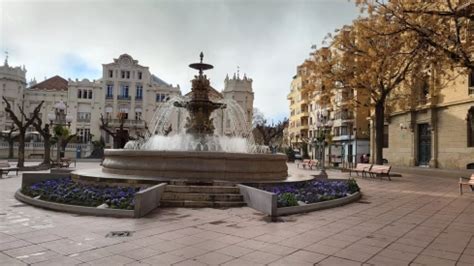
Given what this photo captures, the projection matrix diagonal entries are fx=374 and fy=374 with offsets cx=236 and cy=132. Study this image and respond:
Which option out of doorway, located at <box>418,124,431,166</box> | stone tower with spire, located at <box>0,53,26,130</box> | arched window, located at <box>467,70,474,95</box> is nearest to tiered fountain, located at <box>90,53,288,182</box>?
arched window, located at <box>467,70,474,95</box>

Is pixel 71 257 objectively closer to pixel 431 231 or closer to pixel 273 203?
pixel 273 203

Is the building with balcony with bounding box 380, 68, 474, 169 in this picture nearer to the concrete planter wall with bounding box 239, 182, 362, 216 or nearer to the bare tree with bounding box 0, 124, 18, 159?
the concrete planter wall with bounding box 239, 182, 362, 216

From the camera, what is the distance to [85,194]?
9492mm

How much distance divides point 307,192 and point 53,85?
6658 centimetres

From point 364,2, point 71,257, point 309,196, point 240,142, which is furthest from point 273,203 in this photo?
point 364,2

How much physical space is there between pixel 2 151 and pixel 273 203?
143 feet

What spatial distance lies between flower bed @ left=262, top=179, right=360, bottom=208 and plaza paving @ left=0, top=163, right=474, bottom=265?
24.5 inches

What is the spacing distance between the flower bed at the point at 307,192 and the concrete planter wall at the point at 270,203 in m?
0.19

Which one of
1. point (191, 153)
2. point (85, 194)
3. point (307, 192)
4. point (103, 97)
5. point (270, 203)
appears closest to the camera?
point (270, 203)

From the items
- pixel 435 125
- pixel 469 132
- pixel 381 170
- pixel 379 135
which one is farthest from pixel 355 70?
pixel 469 132

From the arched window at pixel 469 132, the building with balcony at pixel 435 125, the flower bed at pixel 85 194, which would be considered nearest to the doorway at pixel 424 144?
the building with balcony at pixel 435 125

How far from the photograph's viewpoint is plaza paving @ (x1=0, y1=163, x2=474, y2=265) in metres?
5.49

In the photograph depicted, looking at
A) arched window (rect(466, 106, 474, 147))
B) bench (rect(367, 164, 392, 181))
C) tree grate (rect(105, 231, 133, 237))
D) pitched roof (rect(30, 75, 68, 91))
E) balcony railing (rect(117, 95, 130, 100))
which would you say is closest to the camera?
tree grate (rect(105, 231, 133, 237))

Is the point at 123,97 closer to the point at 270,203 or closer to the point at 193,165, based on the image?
the point at 193,165
